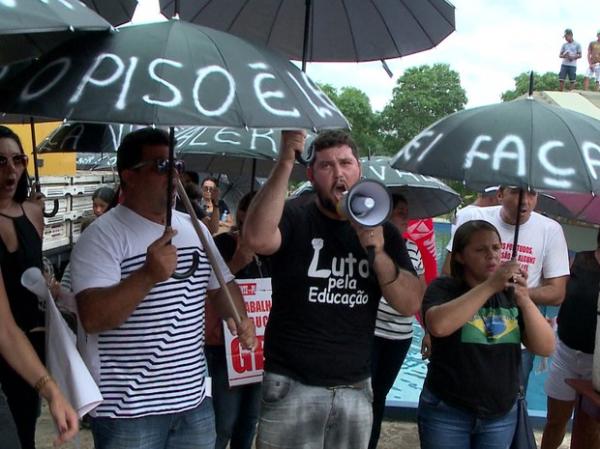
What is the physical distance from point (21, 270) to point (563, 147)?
222 cm

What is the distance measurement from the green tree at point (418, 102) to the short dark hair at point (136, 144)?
127 ft

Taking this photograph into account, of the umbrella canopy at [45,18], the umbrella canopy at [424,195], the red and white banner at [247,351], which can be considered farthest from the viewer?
the umbrella canopy at [424,195]

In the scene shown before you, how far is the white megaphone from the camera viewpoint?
2359 millimetres

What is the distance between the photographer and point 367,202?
7.80 feet

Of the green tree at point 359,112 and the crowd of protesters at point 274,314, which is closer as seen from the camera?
the crowd of protesters at point 274,314

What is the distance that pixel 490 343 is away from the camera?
288cm

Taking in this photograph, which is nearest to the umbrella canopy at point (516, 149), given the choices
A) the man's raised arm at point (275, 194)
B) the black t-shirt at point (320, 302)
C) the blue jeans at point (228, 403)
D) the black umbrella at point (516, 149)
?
the black umbrella at point (516, 149)

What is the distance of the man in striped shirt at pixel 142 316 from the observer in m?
2.15

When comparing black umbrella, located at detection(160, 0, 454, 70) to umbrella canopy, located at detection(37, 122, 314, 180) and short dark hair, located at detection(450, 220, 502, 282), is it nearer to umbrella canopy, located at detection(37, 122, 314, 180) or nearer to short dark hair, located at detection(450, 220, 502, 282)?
umbrella canopy, located at detection(37, 122, 314, 180)

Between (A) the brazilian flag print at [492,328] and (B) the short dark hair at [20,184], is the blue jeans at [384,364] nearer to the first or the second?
(A) the brazilian flag print at [492,328]

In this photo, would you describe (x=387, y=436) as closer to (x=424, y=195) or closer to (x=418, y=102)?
(x=424, y=195)

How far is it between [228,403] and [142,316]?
1356 millimetres

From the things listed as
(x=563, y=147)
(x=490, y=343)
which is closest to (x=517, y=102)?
(x=563, y=147)

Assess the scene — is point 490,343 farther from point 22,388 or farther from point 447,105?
point 447,105
